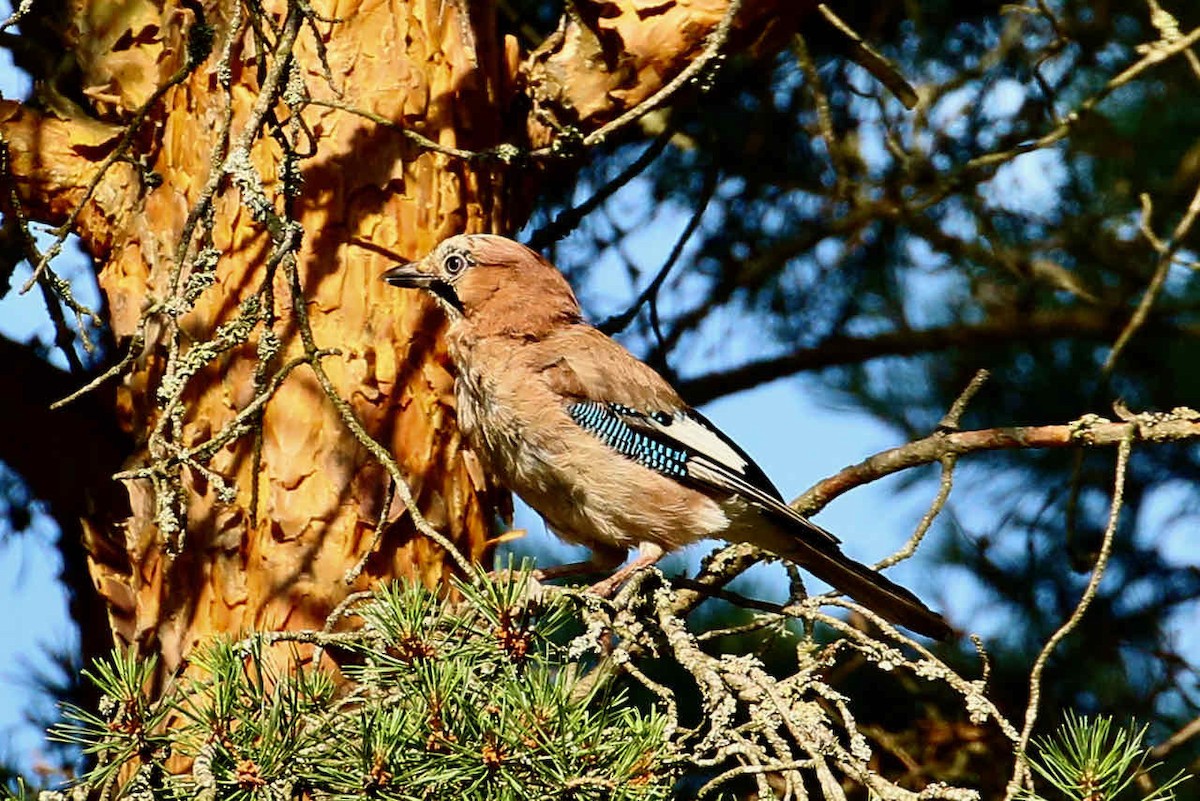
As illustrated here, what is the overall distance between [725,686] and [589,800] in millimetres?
403

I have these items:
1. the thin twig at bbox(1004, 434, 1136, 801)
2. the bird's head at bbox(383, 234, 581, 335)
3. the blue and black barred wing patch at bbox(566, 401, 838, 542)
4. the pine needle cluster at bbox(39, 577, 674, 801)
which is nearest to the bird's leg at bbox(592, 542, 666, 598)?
the blue and black barred wing patch at bbox(566, 401, 838, 542)

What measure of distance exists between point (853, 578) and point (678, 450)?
55cm

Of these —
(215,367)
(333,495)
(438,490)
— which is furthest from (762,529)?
(215,367)

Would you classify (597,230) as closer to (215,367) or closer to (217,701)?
(215,367)

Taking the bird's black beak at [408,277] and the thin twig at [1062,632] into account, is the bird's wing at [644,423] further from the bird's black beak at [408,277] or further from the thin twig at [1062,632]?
the thin twig at [1062,632]

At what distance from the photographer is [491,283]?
3.82 metres

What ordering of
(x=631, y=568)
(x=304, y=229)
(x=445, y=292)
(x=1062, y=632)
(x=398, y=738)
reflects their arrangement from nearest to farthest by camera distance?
(x=398, y=738) < (x=1062, y=632) < (x=304, y=229) < (x=445, y=292) < (x=631, y=568)

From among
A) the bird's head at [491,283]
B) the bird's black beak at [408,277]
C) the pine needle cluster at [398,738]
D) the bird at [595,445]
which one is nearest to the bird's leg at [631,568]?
the bird at [595,445]

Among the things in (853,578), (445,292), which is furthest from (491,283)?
(853,578)

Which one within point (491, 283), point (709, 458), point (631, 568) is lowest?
point (631, 568)

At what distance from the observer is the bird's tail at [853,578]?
12.3ft

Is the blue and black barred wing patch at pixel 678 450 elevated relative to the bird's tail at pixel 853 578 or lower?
elevated

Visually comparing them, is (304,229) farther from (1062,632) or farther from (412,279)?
(1062,632)

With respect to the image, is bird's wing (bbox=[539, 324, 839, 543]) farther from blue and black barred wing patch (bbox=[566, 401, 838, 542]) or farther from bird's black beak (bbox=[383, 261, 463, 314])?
bird's black beak (bbox=[383, 261, 463, 314])
